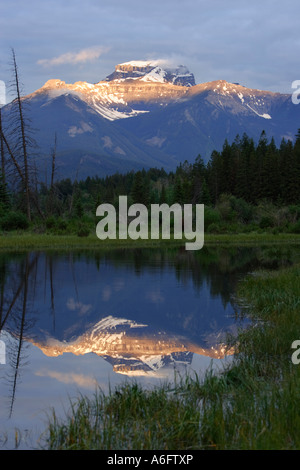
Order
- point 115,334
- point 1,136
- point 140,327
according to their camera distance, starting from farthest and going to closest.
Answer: point 1,136 < point 140,327 < point 115,334

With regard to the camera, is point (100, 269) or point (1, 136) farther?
point (1, 136)

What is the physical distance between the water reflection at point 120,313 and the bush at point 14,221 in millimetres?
21644

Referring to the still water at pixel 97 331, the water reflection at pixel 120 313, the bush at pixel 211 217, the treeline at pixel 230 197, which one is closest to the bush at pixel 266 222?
the treeline at pixel 230 197

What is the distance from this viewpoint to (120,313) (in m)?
18.2

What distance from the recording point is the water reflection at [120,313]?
12.5 m

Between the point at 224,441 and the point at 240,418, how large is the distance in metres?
0.57

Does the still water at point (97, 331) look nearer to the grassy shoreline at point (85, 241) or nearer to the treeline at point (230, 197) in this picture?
the grassy shoreline at point (85, 241)

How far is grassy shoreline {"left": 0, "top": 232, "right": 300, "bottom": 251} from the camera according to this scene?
1934 inches

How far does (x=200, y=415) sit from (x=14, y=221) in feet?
166

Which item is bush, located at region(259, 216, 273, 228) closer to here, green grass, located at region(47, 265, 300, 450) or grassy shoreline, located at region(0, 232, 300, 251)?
grassy shoreline, located at region(0, 232, 300, 251)
